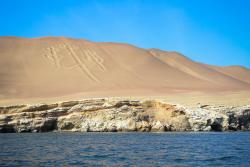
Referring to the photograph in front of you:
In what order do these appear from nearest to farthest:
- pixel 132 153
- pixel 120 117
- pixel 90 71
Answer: pixel 132 153 → pixel 120 117 → pixel 90 71

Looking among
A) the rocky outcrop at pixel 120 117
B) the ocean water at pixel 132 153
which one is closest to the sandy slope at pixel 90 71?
the rocky outcrop at pixel 120 117

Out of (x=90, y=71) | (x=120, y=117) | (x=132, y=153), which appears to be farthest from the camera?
(x=90, y=71)

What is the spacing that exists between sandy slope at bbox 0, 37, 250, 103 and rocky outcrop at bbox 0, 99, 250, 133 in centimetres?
2426

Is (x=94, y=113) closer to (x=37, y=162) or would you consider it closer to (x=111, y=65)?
(x=37, y=162)

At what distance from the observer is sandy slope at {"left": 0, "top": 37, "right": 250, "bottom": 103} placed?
230 feet

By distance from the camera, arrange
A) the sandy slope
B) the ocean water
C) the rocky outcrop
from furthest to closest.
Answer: the sandy slope
the rocky outcrop
the ocean water

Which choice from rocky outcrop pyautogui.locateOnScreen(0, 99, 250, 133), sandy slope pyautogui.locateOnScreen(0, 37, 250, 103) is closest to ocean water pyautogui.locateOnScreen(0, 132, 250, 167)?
rocky outcrop pyautogui.locateOnScreen(0, 99, 250, 133)

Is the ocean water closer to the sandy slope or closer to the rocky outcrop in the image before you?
the rocky outcrop

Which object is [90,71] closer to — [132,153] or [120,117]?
[120,117]

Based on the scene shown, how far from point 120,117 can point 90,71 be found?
44654 mm

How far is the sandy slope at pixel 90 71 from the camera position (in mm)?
70062

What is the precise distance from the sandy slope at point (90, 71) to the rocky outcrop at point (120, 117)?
24261mm

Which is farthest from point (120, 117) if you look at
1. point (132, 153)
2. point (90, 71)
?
point (90, 71)

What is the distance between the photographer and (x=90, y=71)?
80375 mm
